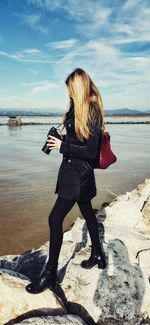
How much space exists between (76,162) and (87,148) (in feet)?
0.67

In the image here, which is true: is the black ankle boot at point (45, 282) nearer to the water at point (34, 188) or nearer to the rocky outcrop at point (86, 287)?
the rocky outcrop at point (86, 287)

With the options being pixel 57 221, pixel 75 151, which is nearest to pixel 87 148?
pixel 75 151

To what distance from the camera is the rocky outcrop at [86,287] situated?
345 cm

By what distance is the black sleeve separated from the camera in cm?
362

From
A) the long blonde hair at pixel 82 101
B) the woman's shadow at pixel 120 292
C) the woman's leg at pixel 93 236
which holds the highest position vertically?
the long blonde hair at pixel 82 101

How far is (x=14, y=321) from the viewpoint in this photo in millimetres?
3361

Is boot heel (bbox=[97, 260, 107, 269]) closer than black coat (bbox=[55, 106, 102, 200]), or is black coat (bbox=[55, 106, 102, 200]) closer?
black coat (bbox=[55, 106, 102, 200])

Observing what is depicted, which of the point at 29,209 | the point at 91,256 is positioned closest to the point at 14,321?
the point at 91,256

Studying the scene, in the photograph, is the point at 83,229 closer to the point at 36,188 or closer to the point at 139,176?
the point at 36,188

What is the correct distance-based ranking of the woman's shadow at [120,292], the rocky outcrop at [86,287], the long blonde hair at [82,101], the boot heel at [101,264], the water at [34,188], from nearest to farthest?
the rocky outcrop at [86,287]
the long blonde hair at [82,101]
the woman's shadow at [120,292]
the boot heel at [101,264]
the water at [34,188]

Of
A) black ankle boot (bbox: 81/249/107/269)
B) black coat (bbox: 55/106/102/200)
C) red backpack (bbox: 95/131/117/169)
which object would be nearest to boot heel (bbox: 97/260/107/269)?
black ankle boot (bbox: 81/249/107/269)

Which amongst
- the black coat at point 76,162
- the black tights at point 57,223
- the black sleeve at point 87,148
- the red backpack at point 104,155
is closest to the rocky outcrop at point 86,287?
the black tights at point 57,223

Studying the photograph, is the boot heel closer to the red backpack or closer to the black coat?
the black coat

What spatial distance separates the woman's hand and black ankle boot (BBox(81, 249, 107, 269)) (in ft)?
4.53
